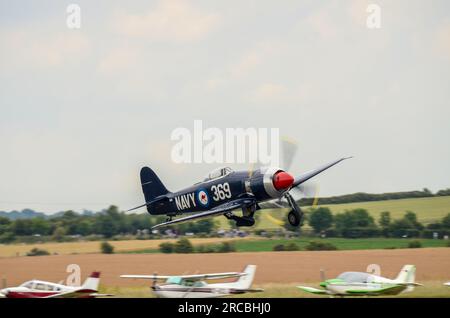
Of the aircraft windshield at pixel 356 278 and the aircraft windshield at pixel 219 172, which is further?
the aircraft windshield at pixel 219 172

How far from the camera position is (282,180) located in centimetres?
3650

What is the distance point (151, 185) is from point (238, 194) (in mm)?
6702

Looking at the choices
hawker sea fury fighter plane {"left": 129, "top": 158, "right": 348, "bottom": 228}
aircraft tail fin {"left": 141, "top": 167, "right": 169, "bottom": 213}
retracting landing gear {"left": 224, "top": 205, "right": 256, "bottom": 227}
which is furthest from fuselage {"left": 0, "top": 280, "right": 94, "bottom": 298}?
aircraft tail fin {"left": 141, "top": 167, "right": 169, "bottom": 213}

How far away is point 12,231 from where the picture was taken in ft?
187

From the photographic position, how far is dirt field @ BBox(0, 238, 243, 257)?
52.5 metres

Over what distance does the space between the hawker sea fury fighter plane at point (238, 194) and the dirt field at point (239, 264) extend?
22.3 feet

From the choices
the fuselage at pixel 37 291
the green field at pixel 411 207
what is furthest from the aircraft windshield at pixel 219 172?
the green field at pixel 411 207

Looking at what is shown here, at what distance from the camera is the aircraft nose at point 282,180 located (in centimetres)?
3650

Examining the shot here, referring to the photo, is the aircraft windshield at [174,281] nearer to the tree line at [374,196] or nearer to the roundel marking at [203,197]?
the roundel marking at [203,197]

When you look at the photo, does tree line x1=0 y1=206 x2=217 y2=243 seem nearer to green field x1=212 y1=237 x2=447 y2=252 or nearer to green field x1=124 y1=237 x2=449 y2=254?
green field x1=124 y1=237 x2=449 y2=254

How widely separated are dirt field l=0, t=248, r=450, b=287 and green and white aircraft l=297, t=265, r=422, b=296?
8.23m
